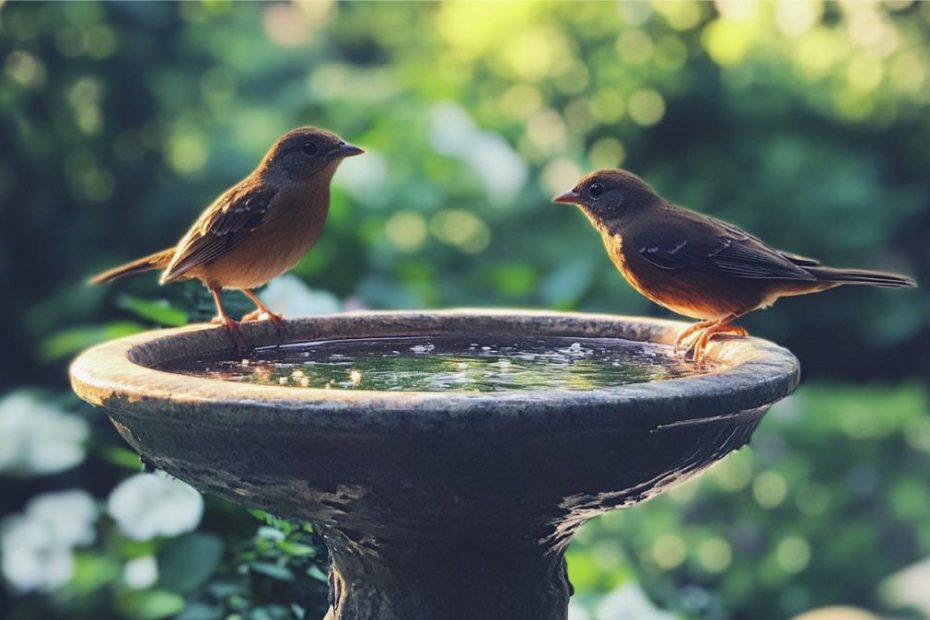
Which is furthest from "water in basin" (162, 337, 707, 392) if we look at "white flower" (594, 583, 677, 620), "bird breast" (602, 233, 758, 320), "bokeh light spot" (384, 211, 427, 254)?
"bokeh light spot" (384, 211, 427, 254)

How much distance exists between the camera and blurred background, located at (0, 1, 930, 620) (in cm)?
399

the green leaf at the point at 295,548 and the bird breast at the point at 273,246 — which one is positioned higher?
the bird breast at the point at 273,246

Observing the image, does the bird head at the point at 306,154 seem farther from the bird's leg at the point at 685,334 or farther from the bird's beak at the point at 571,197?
the bird's leg at the point at 685,334

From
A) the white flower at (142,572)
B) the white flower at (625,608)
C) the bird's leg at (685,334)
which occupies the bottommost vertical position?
the white flower at (625,608)

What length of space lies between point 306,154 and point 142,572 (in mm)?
1256

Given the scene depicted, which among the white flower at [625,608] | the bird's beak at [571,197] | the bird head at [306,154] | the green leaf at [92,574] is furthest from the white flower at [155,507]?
the bird's beak at [571,197]

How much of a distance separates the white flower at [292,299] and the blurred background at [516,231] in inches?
0.8

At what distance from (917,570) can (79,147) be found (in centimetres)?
443

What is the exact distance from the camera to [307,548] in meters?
3.24

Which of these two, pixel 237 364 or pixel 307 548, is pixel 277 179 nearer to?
pixel 237 364

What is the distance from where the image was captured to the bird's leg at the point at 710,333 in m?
2.97

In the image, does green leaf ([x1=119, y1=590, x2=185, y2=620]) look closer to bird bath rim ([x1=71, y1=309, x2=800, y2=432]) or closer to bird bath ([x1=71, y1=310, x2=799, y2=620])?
bird bath ([x1=71, y1=310, x2=799, y2=620])

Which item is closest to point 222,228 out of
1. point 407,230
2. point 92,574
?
point 92,574

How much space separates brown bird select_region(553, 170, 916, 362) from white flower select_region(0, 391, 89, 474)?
1.92m
